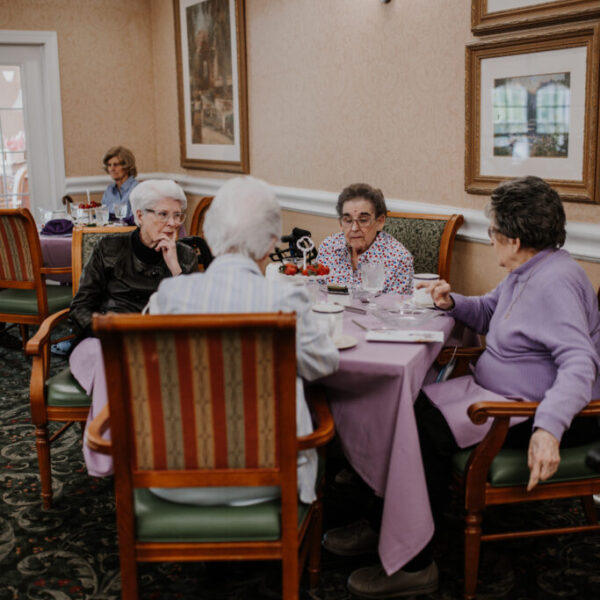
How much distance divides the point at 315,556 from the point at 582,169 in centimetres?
193

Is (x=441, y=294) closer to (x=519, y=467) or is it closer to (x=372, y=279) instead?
(x=372, y=279)

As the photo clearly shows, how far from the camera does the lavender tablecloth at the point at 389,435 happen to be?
6.84 feet

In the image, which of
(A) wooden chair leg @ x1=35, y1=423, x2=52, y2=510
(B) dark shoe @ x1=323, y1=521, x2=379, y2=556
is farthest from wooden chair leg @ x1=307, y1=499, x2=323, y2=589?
(A) wooden chair leg @ x1=35, y1=423, x2=52, y2=510

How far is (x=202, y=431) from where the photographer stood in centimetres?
172

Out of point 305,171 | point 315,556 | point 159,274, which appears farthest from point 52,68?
point 315,556

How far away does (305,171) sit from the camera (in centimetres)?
483

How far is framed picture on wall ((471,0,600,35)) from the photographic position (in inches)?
115

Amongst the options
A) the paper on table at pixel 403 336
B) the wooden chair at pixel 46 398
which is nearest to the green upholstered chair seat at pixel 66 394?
the wooden chair at pixel 46 398

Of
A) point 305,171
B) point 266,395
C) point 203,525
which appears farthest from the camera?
point 305,171

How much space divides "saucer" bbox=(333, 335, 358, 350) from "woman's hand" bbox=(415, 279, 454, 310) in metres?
0.50

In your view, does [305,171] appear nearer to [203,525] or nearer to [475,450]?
[475,450]

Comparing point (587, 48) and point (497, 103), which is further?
point (497, 103)

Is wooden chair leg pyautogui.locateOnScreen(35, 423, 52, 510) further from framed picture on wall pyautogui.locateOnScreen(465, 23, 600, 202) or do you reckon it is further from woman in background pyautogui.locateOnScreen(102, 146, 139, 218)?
woman in background pyautogui.locateOnScreen(102, 146, 139, 218)

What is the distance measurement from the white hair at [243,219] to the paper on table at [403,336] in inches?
21.3
